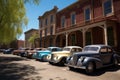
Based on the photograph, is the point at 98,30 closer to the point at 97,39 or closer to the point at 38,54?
the point at 97,39

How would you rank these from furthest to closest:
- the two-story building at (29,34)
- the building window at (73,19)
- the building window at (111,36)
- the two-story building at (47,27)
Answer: the two-story building at (29,34) < the two-story building at (47,27) < the building window at (73,19) < the building window at (111,36)

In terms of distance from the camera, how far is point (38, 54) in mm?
18859

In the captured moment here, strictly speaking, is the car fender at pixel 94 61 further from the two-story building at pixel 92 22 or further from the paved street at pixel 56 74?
the two-story building at pixel 92 22

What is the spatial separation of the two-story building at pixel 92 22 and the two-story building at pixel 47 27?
3.49m

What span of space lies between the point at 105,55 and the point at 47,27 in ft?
85.6

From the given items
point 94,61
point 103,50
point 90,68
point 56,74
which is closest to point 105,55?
point 103,50

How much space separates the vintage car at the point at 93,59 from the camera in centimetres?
990

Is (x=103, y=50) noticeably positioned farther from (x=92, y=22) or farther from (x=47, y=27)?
(x=47, y=27)

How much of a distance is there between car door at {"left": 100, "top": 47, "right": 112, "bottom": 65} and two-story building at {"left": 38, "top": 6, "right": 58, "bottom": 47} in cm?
2126

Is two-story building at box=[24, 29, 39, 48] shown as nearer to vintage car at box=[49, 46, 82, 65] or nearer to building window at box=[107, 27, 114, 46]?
building window at box=[107, 27, 114, 46]

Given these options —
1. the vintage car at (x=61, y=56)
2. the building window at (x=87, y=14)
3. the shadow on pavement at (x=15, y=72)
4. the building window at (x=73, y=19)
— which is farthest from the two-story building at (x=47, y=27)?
the shadow on pavement at (x=15, y=72)

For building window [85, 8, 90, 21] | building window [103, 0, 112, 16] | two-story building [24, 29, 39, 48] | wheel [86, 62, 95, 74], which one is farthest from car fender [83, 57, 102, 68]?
two-story building [24, 29, 39, 48]

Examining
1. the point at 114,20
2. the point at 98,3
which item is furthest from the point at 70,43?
the point at 114,20

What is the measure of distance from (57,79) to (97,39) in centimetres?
1325
